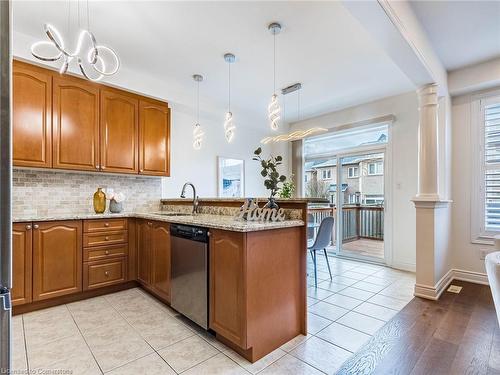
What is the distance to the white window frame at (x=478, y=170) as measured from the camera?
11.3ft

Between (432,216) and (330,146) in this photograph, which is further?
(330,146)

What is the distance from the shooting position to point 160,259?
2.76 metres

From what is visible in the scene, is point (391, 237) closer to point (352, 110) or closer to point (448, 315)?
point (448, 315)

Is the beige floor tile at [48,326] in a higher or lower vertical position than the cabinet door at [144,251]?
lower

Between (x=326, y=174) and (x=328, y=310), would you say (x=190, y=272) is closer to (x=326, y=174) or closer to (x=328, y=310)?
(x=328, y=310)

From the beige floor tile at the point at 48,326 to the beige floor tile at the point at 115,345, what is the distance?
216mm

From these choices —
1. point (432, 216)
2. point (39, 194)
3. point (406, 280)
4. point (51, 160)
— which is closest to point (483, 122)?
point (432, 216)

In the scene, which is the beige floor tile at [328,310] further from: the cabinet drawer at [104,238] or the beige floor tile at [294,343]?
the cabinet drawer at [104,238]

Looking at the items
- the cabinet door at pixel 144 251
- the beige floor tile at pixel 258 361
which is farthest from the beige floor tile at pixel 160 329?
the cabinet door at pixel 144 251

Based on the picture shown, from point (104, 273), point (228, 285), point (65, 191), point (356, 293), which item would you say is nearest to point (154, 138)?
point (65, 191)

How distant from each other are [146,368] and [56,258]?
5.65ft

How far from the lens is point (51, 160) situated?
2842 millimetres

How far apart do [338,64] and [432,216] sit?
2.13 m

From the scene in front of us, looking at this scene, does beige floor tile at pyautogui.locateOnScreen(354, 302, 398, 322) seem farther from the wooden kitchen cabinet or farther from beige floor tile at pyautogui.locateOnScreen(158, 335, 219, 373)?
the wooden kitchen cabinet
